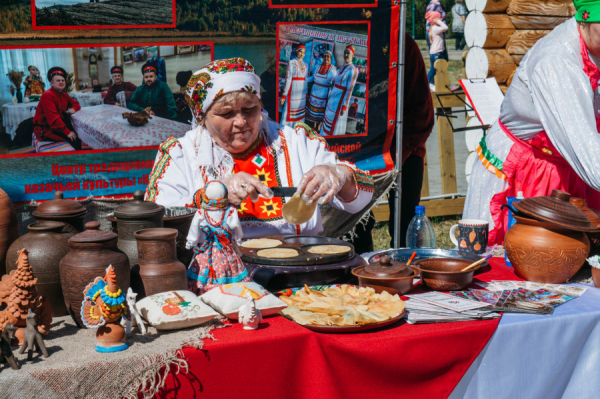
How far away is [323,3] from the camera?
346cm

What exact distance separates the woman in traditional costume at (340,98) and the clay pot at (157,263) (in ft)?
7.17

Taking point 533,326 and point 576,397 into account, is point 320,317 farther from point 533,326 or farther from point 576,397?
point 576,397

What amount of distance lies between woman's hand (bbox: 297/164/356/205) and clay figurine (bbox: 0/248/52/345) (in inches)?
39.3

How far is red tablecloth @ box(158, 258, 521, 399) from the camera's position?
142 cm

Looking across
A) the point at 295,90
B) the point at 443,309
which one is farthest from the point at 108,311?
the point at 295,90

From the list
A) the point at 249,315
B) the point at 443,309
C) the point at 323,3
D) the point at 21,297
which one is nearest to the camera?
the point at 21,297

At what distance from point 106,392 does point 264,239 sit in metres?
1.00

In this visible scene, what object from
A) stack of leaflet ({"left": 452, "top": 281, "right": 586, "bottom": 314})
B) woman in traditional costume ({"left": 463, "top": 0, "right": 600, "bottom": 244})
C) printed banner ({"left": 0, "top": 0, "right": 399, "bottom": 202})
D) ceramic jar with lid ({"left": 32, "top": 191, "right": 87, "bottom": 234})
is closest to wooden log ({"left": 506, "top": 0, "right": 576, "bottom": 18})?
printed banner ({"left": 0, "top": 0, "right": 399, "bottom": 202})

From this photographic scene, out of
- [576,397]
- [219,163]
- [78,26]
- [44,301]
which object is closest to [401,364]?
[576,397]

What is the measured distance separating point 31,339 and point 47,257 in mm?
309

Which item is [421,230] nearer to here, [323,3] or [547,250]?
[547,250]

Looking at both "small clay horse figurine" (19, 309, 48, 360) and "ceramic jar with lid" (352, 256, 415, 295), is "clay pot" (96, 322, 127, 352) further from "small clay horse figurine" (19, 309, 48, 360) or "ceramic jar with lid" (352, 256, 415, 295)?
"ceramic jar with lid" (352, 256, 415, 295)

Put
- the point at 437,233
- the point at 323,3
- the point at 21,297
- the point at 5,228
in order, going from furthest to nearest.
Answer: the point at 437,233 < the point at 323,3 < the point at 5,228 < the point at 21,297

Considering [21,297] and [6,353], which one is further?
[21,297]
